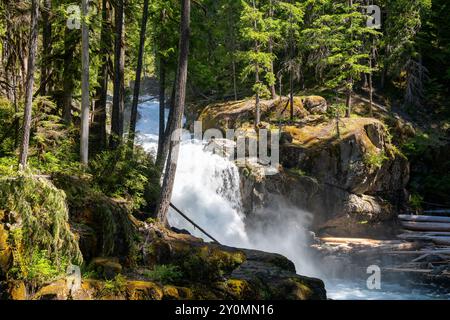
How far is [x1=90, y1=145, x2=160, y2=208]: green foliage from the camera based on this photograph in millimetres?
13859

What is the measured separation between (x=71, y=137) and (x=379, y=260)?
1409 cm

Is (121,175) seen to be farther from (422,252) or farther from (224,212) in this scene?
(422,252)

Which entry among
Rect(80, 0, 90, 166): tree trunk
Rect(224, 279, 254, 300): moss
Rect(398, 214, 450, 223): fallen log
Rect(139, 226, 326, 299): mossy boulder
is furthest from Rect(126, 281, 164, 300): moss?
Rect(398, 214, 450, 223): fallen log

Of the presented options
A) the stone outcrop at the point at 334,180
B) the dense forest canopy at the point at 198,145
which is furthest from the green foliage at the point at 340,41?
the stone outcrop at the point at 334,180

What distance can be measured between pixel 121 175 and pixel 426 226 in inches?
650

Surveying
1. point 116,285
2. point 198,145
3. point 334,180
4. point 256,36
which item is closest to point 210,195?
point 198,145

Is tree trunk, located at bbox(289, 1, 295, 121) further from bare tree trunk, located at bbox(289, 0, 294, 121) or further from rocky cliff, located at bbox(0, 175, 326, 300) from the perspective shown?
rocky cliff, located at bbox(0, 175, 326, 300)

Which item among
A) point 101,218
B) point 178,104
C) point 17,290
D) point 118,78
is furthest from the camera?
point 118,78

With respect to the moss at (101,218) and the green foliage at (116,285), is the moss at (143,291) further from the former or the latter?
the moss at (101,218)

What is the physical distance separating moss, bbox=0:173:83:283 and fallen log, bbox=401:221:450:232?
1902cm

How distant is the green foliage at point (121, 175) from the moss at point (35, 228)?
14.1 feet

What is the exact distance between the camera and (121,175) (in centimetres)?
1414
